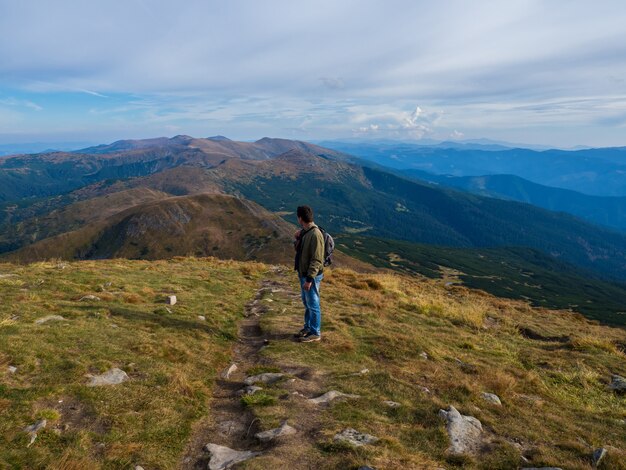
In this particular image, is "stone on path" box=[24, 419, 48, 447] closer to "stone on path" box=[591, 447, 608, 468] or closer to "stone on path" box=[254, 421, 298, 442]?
"stone on path" box=[254, 421, 298, 442]

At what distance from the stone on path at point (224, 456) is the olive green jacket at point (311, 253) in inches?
256

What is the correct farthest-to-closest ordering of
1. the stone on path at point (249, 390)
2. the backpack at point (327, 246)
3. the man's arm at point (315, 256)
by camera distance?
the backpack at point (327, 246), the man's arm at point (315, 256), the stone on path at point (249, 390)

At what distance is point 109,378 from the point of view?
8891mm

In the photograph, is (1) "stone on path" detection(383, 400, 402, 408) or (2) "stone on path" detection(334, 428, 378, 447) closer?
(2) "stone on path" detection(334, 428, 378, 447)

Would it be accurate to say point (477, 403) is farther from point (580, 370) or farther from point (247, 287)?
point (247, 287)

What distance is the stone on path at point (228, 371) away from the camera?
10128mm

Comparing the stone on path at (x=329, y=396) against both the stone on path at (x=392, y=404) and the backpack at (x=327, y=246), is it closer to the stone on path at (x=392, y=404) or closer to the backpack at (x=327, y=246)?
the stone on path at (x=392, y=404)

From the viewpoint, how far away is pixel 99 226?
198250 mm

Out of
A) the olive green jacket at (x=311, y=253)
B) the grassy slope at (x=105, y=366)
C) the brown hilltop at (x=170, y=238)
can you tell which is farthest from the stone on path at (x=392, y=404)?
the brown hilltop at (x=170, y=238)

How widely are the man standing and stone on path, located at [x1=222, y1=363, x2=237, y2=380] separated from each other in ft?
9.16

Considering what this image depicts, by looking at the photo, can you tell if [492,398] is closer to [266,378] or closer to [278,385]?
[278,385]

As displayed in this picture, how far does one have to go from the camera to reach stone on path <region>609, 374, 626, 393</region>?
10888mm

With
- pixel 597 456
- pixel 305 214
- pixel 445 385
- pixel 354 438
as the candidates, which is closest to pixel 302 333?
pixel 305 214

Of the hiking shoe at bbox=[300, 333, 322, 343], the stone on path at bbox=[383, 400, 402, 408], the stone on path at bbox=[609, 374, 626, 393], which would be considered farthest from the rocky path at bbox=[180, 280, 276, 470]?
the stone on path at bbox=[609, 374, 626, 393]
